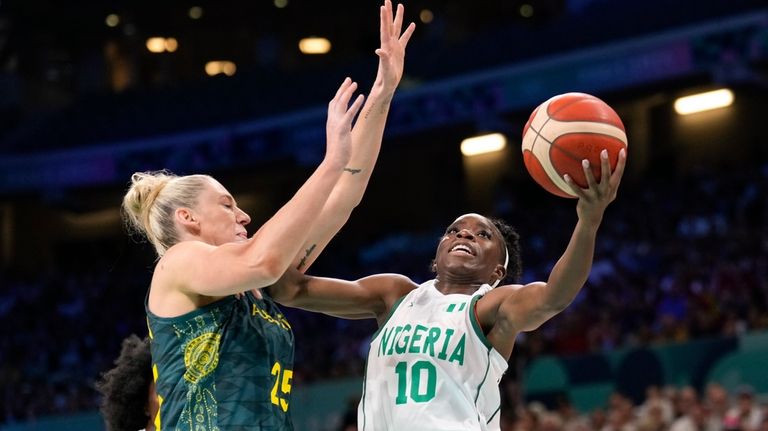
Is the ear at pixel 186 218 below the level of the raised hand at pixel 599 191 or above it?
below

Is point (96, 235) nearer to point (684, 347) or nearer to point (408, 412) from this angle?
point (684, 347)

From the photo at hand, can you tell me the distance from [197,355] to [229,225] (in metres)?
0.47

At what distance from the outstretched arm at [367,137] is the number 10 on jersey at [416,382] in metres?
0.62

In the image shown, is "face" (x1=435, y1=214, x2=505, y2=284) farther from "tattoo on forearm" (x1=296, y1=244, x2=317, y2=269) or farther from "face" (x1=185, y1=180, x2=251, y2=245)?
"face" (x1=185, y1=180, x2=251, y2=245)

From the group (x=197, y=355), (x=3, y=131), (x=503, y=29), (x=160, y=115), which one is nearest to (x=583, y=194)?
(x=197, y=355)

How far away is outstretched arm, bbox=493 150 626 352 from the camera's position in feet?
12.9

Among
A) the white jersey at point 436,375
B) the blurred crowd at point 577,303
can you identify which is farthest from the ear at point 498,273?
the blurred crowd at point 577,303

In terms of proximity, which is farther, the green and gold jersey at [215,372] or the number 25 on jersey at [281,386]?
the number 25 on jersey at [281,386]

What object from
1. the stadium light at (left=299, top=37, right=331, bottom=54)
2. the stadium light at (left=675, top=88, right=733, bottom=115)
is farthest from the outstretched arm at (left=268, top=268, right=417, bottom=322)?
the stadium light at (left=299, top=37, right=331, bottom=54)

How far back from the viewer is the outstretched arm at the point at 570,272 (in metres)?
3.92

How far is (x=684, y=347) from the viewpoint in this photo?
37.4 ft

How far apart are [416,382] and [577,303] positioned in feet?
36.0

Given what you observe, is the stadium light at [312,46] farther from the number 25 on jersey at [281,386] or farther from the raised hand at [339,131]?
the number 25 on jersey at [281,386]

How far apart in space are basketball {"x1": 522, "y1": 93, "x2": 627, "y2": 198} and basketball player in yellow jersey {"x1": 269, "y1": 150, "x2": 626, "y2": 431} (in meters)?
0.11
